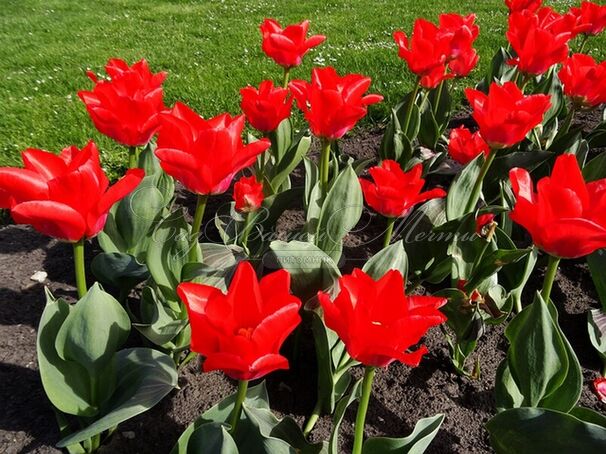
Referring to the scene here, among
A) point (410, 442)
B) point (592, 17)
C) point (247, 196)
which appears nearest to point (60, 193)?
point (247, 196)

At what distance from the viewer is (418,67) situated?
7.52 feet

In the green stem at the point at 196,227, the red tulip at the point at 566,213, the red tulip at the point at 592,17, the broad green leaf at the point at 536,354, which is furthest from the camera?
the red tulip at the point at 592,17

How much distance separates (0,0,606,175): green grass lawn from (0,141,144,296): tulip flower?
5.90 feet

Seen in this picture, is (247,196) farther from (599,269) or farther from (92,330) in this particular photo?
(599,269)

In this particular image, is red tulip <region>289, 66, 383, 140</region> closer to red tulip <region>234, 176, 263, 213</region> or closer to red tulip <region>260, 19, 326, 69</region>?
red tulip <region>234, 176, 263, 213</region>

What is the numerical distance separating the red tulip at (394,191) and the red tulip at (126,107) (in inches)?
25.0

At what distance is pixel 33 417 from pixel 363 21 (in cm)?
567

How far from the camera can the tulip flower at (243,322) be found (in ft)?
3.14

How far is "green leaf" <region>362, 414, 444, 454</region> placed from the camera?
4.05 ft

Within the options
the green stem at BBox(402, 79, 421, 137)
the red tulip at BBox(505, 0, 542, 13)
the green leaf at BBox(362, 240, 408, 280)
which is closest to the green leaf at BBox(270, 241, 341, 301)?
the green leaf at BBox(362, 240, 408, 280)

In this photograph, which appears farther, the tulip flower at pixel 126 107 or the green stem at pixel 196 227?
the tulip flower at pixel 126 107

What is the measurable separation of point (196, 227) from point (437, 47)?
51.2 inches

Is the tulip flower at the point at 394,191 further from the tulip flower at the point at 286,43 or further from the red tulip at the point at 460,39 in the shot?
the red tulip at the point at 460,39

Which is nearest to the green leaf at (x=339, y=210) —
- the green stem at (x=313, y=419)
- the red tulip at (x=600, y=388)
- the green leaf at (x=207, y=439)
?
the green stem at (x=313, y=419)
